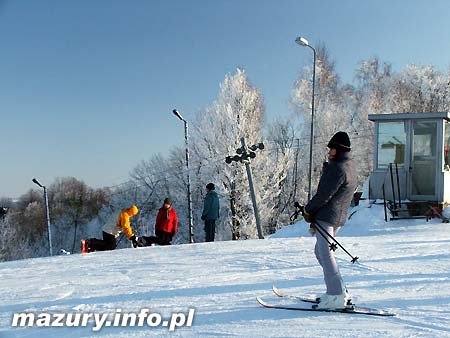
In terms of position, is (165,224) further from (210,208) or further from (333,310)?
(333,310)

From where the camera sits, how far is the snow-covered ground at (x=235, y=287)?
13.0 ft

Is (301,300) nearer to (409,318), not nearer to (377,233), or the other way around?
(409,318)

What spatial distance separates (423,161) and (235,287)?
35.5 feet

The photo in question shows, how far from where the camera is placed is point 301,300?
4.82 metres

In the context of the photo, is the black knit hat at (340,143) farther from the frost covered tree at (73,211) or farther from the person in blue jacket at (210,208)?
the frost covered tree at (73,211)

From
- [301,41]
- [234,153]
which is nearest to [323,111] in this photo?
[234,153]

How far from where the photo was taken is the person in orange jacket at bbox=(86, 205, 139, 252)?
1025 centimetres

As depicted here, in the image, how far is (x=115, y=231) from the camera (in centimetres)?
1038

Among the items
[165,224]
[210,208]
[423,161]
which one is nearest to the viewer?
[165,224]

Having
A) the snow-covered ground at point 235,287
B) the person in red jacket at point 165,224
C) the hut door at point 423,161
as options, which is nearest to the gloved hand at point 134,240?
the person in red jacket at point 165,224

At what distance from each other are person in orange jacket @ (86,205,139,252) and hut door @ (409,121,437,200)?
8972mm

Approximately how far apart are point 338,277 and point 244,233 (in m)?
22.7

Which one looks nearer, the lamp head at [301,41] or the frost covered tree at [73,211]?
the lamp head at [301,41]

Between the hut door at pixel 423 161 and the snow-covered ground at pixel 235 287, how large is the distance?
495 centimetres
